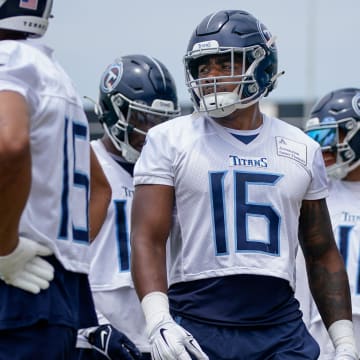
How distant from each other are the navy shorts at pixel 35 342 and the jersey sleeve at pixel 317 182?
1508 millimetres

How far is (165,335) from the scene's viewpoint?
4.80 metres

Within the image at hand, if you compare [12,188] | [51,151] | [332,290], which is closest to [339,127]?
[332,290]

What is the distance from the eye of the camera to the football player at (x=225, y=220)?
16.7 ft

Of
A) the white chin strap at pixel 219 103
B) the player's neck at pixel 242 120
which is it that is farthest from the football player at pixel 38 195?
the player's neck at pixel 242 120

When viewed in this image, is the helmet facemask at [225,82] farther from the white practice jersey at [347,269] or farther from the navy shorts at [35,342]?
the white practice jersey at [347,269]

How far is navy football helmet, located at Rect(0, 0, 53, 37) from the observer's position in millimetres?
4281

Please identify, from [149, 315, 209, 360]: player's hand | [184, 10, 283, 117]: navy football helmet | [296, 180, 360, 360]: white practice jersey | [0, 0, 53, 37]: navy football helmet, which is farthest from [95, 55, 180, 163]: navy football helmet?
[0, 0, 53, 37]: navy football helmet

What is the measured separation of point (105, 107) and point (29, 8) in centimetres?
295

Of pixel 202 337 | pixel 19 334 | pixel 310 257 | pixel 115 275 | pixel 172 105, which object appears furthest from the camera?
pixel 172 105

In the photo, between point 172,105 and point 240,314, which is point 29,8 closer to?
point 240,314

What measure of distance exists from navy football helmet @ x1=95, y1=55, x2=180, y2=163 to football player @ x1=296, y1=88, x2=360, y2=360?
3.06ft

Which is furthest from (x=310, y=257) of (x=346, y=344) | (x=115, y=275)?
(x=115, y=275)

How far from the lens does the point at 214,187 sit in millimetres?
5121

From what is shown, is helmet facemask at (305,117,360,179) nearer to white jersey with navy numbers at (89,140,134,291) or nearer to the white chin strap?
white jersey with navy numbers at (89,140,134,291)
